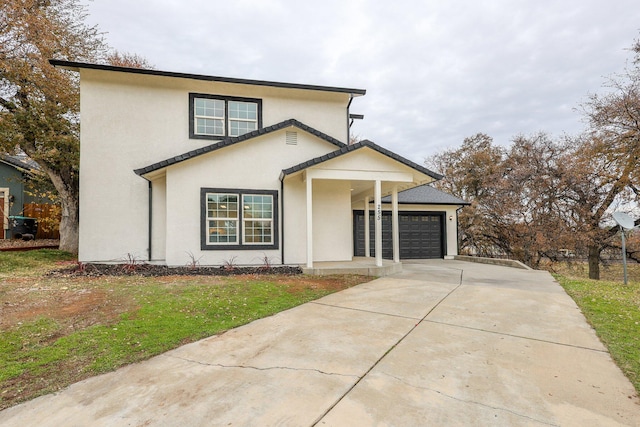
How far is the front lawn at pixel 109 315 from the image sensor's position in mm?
3305

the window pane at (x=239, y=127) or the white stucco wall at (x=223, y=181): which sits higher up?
the window pane at (x=239, y=127)

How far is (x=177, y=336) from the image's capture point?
4.16m

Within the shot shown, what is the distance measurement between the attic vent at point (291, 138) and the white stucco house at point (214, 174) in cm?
3

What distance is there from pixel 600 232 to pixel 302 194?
49.4 ft

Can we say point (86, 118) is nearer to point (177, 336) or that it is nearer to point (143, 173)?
point (143, 173)

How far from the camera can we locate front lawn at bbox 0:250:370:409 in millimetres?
3305

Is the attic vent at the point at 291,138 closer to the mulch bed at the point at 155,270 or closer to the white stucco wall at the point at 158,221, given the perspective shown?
the mulch bed at the point at 155,270

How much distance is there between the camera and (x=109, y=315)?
4961mm

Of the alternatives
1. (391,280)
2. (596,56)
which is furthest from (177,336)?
(596,56)

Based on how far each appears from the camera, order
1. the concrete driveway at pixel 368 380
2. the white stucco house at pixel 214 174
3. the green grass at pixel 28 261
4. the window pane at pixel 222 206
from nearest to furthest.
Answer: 1. the concrete driveway at pixel 368 380
2. the green grass at pixel 28 261
3. the white stucco house at pixel 214 174
4. the window pane at pixel 222 206

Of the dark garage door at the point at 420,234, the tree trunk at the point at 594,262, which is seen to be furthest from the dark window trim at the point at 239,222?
the tree trunk at the point at 594,262

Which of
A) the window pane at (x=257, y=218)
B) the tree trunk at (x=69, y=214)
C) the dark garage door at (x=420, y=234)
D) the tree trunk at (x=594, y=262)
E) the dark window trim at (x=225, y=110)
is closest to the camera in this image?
the window pane at (x=257, y=218)

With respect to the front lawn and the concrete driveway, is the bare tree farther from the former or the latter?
the concrete driveway

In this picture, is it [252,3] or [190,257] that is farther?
[252,3]
